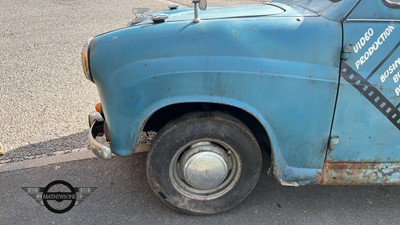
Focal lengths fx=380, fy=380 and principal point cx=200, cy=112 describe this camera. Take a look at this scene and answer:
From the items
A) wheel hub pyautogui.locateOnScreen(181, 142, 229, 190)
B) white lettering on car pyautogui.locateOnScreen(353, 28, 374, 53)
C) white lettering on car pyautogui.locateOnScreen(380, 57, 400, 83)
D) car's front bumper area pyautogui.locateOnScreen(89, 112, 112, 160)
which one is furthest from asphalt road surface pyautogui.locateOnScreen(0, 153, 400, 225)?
white lettering on car pyautogui.locateOnScreen(353, 28, 374, 53)

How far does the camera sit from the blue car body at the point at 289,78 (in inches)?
89.0

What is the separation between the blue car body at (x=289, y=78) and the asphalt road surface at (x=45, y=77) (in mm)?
1516

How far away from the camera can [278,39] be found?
7.54 feet

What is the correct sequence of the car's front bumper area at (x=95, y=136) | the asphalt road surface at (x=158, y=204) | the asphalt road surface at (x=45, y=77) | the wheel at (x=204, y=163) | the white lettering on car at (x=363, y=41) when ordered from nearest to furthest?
1. the white lettering on car at (x=363, y=41)
2. the wheel at (x=204, y=163)
3. the car's front bumper area at (x=95, y=136)
4. the asphalt road surface at (x=158, y=204)
5. the asphalt road surface at (x=45, y=77)

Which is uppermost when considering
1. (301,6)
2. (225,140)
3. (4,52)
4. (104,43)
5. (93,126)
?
(301,6)

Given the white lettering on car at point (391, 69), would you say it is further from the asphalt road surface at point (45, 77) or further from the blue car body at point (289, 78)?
the asphalt road surface at point (45, 77)

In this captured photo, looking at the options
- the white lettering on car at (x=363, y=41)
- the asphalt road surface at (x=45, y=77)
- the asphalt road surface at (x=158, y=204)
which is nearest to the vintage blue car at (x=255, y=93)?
the white lettering on car at (x=363, y=41)

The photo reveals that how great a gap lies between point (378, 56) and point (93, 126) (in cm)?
206

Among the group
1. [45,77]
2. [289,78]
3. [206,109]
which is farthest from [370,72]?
[45,77]

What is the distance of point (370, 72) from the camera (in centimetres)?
225

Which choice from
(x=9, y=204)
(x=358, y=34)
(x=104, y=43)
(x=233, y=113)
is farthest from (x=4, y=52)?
(x=358, y=34)

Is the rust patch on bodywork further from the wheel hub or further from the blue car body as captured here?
the wheel hub

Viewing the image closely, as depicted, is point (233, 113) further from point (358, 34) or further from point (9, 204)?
point (9, 204)

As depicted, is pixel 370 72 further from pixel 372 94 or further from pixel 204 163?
pixel 204 163
